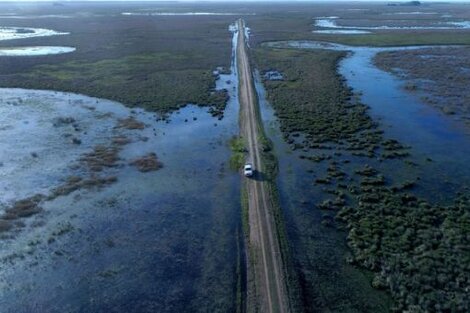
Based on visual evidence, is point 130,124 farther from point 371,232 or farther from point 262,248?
point 371,232

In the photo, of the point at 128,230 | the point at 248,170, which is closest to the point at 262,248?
the point at 128,230

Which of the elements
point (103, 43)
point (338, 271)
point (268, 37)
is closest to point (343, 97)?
point (338, 271)

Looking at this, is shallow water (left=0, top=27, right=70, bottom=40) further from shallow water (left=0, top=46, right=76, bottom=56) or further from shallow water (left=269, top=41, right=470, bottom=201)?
shallow water (left=269, top=41, right=470, bottom=201)

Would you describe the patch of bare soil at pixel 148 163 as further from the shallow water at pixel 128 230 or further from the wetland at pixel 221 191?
the shallow water at pixel 128 230

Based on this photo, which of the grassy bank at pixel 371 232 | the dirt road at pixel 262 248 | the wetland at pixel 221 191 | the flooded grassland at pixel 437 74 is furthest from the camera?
the flooded grassland at pixel 437 74

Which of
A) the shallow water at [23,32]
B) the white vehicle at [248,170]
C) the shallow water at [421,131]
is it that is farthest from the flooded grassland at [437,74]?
the shallow water at [23,32]

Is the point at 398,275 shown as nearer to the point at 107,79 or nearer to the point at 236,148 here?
the point at 236,148
